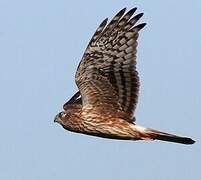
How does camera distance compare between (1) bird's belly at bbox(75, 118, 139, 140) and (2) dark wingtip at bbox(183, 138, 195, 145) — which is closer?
(2) dark wingtip at bbox(183, 138, 195, 145)

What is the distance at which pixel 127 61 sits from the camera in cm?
942

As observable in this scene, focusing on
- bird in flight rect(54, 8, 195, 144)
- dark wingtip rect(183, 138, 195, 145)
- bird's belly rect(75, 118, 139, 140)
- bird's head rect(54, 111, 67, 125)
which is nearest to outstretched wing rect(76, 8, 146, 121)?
bird in flight rect(54, 8, 195, 144)

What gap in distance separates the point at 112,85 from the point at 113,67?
295 millimetres

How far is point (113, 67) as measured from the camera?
9492 mm

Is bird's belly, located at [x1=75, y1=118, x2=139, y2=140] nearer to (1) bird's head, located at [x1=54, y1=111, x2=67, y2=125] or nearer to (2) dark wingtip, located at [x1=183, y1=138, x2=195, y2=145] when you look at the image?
(1) bird's head, located at [x1=54, y1=111, x2=67, y2=125]

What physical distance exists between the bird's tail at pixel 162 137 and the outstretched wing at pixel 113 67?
0.54m

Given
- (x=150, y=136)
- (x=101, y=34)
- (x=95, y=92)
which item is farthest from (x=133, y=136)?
(x=101, y=34)

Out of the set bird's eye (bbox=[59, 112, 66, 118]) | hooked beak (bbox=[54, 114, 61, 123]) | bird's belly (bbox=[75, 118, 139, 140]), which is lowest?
bird's belly (bbox=[75, 118, 139, 140])

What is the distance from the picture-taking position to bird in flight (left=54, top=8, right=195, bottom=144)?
30.3 feet

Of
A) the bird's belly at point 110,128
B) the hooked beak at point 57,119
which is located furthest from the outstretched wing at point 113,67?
the hooked beak at point 57,119

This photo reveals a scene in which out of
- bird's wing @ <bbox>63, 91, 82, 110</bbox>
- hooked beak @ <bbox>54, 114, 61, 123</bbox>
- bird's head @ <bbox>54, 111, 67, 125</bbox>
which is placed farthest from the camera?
bird's wing @ <bbox>63, 91, 82, 110</bbox>

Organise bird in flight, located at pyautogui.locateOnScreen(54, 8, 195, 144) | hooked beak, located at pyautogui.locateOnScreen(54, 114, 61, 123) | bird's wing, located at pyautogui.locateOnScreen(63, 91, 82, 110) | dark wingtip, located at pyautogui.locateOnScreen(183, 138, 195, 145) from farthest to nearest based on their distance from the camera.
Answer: bird's wing, located at pyautogui.locateOnScreen(63, 91, 82, 110)
hooked beak, located at pyautogui.locateOnScreen(54, 114, 61, 123)
bird in flight, located at pyautogui.locateOnScreen(54, 8, 195, 144)
dark wingtip, located at pyautogui.locateOnScreen(183, 138, 195, 145)

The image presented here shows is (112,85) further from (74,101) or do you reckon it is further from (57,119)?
(74,101)

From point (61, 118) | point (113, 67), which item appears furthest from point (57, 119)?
point (113, 67)
